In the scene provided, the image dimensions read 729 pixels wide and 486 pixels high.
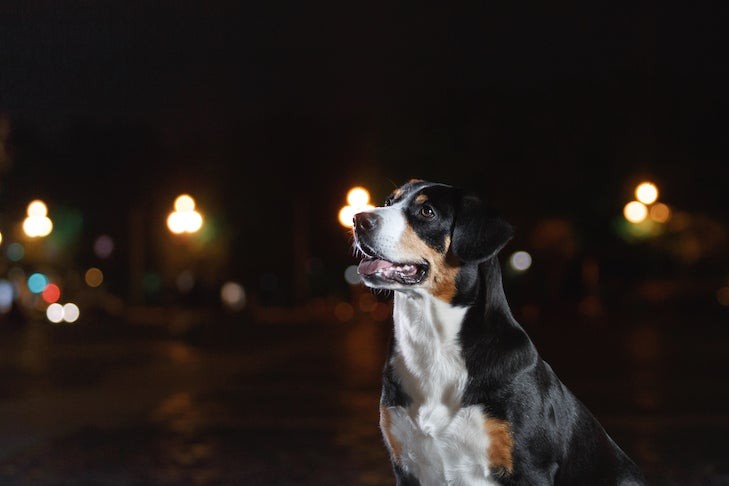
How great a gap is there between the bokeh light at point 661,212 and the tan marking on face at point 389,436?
45.4 m

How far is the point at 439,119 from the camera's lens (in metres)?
54.5

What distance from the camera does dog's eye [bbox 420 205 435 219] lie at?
5809 mm

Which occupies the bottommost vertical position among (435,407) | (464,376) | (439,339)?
(435,407)

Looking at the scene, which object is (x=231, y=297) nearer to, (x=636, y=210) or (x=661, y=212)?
(x=661, y=212)

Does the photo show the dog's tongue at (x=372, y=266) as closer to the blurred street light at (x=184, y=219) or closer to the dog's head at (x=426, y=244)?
the dog's head at (x=426, y=244)

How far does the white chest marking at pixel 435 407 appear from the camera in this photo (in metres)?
5.57

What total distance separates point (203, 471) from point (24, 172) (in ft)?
257

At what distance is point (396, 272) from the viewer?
225 inches

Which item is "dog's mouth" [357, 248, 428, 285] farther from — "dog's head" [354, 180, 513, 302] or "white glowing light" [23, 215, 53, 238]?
"white glowing light" [23, 215, 53, 238]

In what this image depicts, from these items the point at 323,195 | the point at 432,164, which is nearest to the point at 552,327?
the point at 432,164

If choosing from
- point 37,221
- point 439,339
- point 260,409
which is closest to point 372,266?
point 439,339

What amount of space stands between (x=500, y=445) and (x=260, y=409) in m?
10.4

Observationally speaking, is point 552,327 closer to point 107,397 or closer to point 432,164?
point 432,164

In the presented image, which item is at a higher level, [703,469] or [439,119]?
[439,119]
